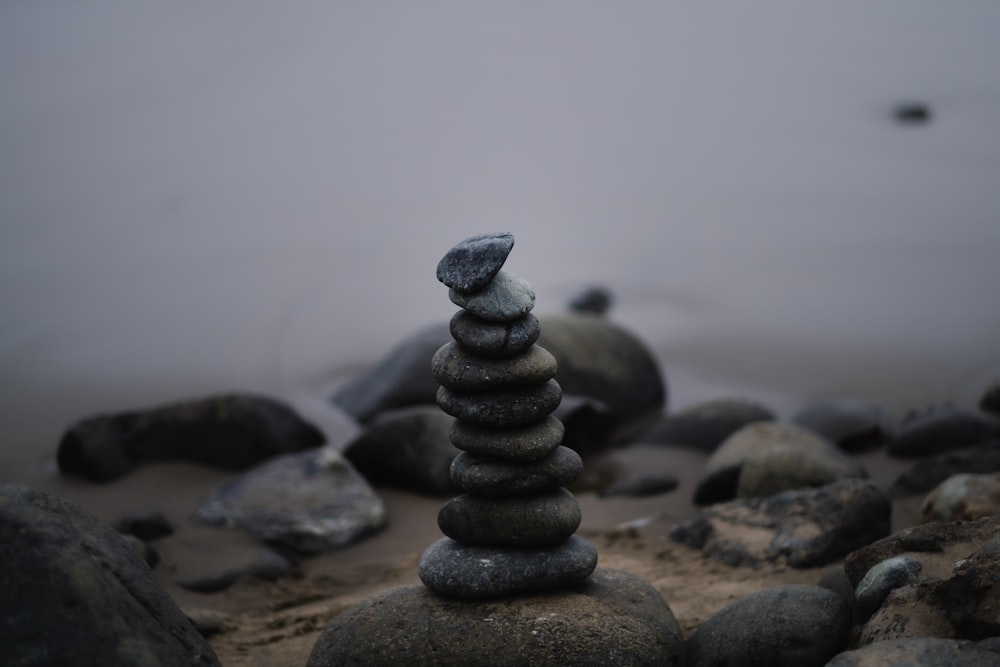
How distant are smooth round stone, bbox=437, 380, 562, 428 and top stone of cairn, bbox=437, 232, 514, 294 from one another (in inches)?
18.4

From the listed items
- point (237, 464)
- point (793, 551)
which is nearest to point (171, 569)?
point (237, 464)

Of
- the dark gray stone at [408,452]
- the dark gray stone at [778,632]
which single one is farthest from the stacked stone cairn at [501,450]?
the dark gray stone at [408,452]

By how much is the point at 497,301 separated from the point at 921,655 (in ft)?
7.00

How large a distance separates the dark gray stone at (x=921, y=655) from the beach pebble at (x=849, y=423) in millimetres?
4583

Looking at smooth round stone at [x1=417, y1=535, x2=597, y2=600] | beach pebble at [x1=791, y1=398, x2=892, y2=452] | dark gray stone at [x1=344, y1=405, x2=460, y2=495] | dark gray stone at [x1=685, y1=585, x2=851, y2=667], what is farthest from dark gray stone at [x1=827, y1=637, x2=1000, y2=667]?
beach pebble at [x1=791, y1=398, x2=892, y2=452]

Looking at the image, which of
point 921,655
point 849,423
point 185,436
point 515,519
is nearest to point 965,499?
point 921,655

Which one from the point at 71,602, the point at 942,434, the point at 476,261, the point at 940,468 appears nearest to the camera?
the point at 71,602

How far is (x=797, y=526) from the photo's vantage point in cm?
618

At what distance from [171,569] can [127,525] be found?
562mm

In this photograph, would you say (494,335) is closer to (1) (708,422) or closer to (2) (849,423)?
(1) (708,422)

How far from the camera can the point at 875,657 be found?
395cm

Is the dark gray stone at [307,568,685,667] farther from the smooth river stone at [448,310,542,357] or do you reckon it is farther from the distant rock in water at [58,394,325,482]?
the distant rock in water at [58,394,325,482]

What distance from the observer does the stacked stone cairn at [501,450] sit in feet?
16.1

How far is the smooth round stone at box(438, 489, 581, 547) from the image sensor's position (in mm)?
5004
